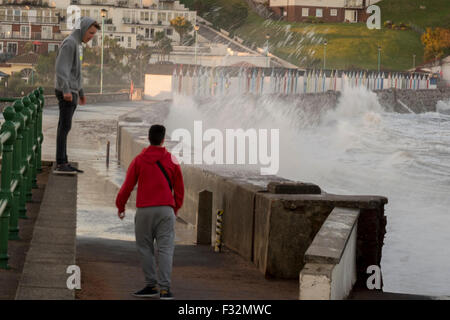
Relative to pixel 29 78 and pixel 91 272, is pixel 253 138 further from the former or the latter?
pixel 29 78

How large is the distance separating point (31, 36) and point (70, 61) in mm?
126268

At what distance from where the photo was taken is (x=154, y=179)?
308 inches

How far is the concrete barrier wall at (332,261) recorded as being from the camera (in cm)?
779


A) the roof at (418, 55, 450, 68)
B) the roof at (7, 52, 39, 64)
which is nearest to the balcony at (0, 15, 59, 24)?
the roof at (7, 52, 39, 64)

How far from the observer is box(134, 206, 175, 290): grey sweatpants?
7797mm

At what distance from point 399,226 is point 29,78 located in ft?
284

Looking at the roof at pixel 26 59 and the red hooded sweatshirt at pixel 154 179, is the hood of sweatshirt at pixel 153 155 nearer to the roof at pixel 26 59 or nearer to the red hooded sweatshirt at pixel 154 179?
the red hooded sweatshirt at pixel 154 179

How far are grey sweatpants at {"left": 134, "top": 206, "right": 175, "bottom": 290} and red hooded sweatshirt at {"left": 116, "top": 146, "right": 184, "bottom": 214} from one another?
0.20ft

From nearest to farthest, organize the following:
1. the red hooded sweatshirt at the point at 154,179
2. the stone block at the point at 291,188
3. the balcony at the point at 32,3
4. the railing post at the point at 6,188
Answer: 1. the railing post at the point at 6,188
2. the red hooded sweatshirt at the point at 154,179
3. the stone block at the point at 291,188
4. the balcony at the point at 32,3

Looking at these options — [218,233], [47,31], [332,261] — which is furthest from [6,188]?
[47,31]

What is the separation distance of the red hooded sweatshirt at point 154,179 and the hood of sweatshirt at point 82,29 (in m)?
3.82

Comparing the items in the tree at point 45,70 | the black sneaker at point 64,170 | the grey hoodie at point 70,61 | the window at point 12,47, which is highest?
the grey hoodie at point 70,61

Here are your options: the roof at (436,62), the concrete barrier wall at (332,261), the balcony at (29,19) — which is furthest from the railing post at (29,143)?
the roof at (436,62)
